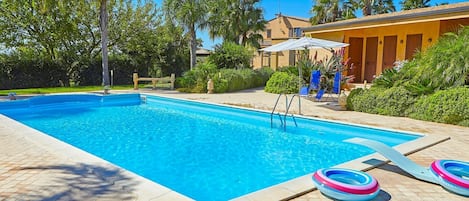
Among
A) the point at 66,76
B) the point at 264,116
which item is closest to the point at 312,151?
the point at 264,116

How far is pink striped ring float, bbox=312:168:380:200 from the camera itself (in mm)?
3709

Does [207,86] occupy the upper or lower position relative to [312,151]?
upper

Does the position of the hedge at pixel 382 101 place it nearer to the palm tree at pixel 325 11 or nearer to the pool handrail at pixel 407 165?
the pool handrail at pixel 407 165

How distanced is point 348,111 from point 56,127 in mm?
8806

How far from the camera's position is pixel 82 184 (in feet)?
13.3

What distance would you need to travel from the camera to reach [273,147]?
24.5 feet

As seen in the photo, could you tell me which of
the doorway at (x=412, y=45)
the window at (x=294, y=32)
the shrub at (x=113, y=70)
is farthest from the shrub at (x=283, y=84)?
the window at (x=294, y=32)

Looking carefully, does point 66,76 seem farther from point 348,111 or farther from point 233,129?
point 348,111

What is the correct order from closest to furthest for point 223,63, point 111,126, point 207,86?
point 111,126 < point 207,86 < point 223,63

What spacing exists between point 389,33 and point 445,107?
914 centimetres

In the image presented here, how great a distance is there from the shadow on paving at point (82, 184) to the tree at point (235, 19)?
22.8m

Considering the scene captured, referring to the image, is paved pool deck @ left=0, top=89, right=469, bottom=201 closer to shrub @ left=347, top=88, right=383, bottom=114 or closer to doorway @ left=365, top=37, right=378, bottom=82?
shrub @ left=347, top=88, right=383, bottom=114

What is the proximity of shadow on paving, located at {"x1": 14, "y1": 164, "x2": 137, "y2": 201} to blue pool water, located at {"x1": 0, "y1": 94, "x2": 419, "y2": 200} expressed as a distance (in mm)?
1077

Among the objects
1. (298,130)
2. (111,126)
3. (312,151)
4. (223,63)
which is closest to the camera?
(312,151)
